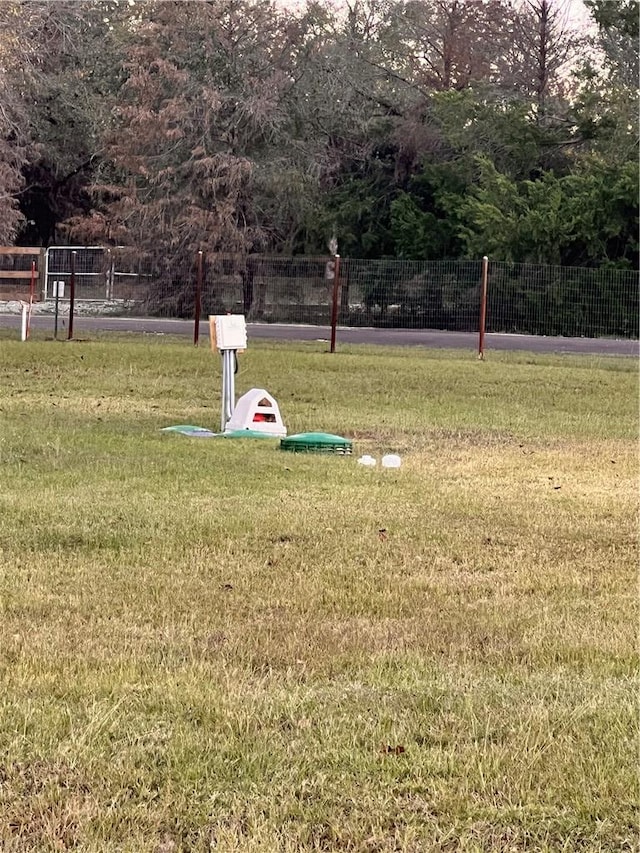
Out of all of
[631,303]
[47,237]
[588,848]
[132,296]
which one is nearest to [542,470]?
[588,848]

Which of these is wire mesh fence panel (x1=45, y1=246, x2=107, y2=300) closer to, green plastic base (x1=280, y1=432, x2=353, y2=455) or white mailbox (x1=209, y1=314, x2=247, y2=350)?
white mailbox (x1=209, y1=314, x2=247, y2=350)

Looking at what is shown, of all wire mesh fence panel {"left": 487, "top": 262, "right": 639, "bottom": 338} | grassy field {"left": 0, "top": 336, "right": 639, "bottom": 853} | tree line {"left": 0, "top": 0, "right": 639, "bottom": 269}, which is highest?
tree line {"left": 0, "top": 0, "right": 639, "bottom": 269}

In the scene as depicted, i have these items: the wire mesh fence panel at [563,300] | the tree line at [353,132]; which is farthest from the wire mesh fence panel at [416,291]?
the tree line at [353,132]

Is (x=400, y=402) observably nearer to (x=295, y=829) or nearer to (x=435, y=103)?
(x=295, y=829)

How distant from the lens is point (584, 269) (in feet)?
81.6

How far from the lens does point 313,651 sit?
12.0 feet

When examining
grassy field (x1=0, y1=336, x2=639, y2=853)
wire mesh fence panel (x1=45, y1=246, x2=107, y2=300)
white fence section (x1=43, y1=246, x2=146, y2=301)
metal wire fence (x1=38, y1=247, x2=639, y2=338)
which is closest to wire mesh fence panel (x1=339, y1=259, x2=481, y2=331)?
metal wire fence (x1=38, y1=247, x2=639, y2=338)

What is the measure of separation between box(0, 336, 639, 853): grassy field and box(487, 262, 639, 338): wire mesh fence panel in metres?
17.3

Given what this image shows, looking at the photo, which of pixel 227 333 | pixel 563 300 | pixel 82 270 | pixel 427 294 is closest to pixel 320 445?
pixel 227 333

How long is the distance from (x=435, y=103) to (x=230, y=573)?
95.2 ft

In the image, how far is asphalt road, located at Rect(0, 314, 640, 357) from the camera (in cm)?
2234

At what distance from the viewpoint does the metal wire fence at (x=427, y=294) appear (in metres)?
24.9

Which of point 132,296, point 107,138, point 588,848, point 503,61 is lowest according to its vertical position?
point 588,848

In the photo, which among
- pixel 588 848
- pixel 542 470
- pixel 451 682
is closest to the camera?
pixel 588 848
